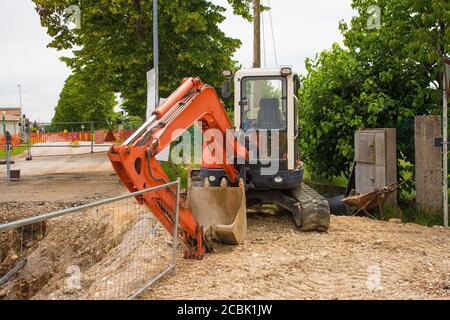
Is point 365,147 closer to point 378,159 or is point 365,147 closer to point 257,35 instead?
point 378,159

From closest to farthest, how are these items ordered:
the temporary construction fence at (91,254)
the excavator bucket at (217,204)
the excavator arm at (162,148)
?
1. the temporary construction fence at (91,254)
2. the excavator arm at (162,148)
3. the excavator bucket at (217,204)

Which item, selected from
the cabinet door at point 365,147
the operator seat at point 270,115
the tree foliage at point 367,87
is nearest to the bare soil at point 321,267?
the operator seat at point 270,115

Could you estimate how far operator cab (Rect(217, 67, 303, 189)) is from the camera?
870 cm

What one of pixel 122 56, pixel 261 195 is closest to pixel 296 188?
pixel 261 195

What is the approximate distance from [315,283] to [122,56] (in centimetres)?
1318

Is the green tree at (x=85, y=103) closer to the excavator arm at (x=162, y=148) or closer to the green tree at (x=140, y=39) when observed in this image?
the green tree at (x=140, y=39)

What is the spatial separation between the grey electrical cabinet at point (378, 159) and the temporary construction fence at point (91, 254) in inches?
194

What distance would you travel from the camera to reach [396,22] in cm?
1152

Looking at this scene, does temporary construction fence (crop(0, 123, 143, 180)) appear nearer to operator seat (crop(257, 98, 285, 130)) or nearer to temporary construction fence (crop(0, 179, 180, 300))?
temporary construction fence (crop(0, 179, 180, 300))

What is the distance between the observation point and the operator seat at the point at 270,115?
8797mm

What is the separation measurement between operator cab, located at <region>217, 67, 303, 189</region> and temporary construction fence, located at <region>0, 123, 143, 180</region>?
33.8 feet

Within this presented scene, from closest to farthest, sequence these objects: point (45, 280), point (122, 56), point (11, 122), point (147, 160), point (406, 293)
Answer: point (406, 293)
point (147, 160)
point (45, 280)
point (122, 56)
point (11, 122)

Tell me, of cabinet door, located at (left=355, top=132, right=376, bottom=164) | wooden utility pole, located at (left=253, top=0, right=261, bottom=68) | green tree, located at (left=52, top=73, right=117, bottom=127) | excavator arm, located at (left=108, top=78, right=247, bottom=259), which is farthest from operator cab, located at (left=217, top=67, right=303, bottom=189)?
green tree, located at (left=52, top=73, right=117, bottom=127)
